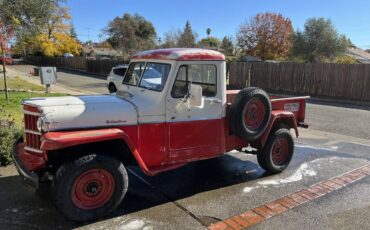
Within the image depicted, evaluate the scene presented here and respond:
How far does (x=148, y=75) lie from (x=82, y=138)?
5.28ft

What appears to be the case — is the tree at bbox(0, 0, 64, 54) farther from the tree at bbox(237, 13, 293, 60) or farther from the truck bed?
the tree at bbox(237, 13, 293, 60)

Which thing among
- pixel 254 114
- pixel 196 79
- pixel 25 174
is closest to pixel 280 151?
pixel 254 114

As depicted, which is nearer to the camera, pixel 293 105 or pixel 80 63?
pixel 293 105

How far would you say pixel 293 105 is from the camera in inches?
259

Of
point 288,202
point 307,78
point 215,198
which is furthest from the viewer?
point 307,78

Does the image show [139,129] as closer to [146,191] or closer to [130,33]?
[146,191]

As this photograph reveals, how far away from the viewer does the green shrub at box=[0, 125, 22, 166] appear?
605cm

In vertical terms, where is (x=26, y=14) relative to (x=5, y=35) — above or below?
above

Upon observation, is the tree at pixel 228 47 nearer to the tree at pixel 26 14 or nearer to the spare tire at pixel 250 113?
Answer: the tree at pixel 26 14

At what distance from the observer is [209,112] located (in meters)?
5.25

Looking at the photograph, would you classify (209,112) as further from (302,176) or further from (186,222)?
(302,176)

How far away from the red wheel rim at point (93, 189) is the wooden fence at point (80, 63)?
29253mm

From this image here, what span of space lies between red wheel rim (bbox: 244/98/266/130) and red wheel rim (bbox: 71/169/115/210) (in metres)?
2.27

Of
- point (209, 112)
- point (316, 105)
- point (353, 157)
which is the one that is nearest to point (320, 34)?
point (316, 105)
